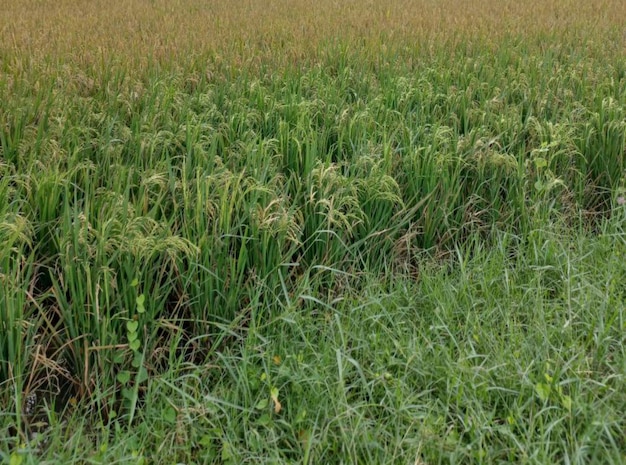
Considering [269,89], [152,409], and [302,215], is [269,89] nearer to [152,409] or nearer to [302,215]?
[302,215]

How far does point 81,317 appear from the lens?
1.88 metres

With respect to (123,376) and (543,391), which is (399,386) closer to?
(543,391)

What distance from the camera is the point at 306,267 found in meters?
2.43

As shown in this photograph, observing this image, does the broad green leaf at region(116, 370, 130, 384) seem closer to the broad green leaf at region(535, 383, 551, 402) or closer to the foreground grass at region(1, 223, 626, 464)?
the foreground grass at region(1, 223, 626, 464)

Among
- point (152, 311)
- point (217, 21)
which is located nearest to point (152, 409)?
point (152, 311)

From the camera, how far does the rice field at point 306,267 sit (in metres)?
1.69

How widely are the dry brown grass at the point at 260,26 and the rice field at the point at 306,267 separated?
37 cm

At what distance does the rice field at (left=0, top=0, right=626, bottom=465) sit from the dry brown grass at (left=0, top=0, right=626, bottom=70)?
37cm

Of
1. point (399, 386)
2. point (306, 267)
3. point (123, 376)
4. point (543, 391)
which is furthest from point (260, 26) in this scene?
point (543, 391)

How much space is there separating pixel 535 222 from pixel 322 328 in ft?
3.48

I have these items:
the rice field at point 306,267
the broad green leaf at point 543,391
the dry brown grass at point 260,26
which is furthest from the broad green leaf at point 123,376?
the dry brown grass at point 260,26

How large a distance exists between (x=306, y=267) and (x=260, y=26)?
3.54 meters

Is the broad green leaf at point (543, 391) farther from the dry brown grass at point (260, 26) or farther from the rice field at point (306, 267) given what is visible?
the dry brown grass at point (260, 26)

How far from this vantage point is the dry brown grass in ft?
14.1
